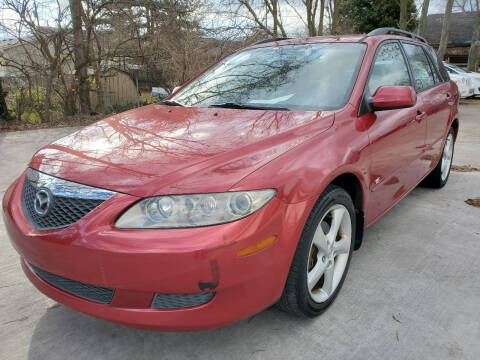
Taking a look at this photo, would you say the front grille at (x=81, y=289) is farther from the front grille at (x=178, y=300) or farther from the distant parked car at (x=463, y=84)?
the distant parked car at (x=463, y=84)

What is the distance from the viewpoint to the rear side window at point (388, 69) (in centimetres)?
276

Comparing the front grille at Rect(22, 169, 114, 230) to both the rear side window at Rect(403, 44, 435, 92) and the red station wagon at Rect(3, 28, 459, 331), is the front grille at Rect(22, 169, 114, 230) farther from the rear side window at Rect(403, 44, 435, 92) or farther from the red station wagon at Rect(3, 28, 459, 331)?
the rear side window at Rect(403, 44, 435, 92)

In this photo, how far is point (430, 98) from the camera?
3.50 m

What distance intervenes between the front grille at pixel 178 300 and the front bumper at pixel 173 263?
2 centimetres

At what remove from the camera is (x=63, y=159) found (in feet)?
6.71

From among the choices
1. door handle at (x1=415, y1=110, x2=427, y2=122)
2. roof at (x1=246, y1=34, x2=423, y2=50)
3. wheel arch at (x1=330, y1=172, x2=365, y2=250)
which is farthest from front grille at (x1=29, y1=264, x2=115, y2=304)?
door handle at (x1=415, y1=110, x2=427, y2=122)

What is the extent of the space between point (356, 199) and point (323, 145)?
1.84ft

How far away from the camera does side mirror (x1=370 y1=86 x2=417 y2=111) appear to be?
95.4 inches

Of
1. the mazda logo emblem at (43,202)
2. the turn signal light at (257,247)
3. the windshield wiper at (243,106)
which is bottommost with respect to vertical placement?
the turn signal light at (257,247)

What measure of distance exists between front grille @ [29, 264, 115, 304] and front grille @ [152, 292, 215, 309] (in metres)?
0.20

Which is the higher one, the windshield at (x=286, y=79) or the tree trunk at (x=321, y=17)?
the tree trunk at (x=321, y=17)

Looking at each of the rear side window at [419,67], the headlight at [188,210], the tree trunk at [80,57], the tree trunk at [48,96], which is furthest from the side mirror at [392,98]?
the tree trunk at [80,57]

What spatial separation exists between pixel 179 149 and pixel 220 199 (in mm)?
451

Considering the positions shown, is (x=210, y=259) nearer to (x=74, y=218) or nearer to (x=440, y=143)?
(x=74, y=218)
